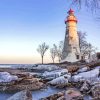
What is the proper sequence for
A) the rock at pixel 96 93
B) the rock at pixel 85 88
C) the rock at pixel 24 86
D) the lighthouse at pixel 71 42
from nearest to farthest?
the rock at pixel 96 93 → the rock at pixel 85 88 → the rock at pixel 24 86 → the lighthouse at pixel 71 42

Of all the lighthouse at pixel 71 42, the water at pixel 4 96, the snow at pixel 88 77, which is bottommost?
the water at pixel 4 96

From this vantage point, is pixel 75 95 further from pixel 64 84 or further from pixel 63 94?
pixel 64 84

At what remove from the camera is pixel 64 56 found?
52688mm

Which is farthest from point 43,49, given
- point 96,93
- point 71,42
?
point 96,93

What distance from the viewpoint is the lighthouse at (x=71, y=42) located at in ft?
172

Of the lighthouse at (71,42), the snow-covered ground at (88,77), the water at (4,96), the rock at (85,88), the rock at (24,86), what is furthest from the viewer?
the lighthouse at (71,42)

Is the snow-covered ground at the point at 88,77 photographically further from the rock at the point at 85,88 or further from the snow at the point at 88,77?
the rock at the point at 85,88

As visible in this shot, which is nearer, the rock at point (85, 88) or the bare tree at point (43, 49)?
the rock at point (85, 88)

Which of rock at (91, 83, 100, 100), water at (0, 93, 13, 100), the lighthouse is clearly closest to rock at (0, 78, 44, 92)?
water at (0, 93, 13, 100)

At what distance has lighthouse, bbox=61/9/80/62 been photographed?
52375 mm

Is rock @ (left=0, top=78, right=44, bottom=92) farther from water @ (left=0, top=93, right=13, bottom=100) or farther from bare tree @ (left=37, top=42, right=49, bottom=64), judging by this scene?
bare tree @ (left=37, top=42, right=49, bottom=64)

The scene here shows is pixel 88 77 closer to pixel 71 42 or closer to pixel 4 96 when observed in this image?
pixel 4 96

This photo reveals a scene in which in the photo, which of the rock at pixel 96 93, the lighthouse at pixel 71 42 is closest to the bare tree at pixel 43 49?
the lighthouse at pixel 71 42

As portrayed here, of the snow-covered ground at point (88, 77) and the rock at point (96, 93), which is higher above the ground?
the snow-covered ground at point (88, 77)
